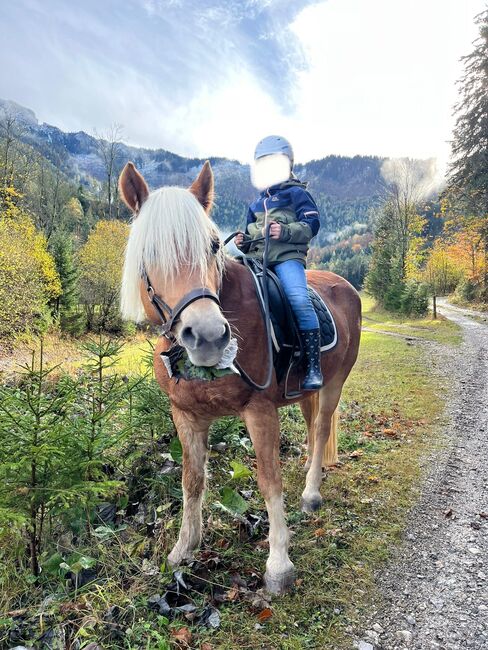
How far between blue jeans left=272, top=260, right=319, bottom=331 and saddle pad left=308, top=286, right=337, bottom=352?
14.6 inches

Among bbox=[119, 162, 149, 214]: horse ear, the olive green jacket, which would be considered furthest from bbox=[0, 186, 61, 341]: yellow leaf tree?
bbox=[119, 162, 149, 214]: horse ear

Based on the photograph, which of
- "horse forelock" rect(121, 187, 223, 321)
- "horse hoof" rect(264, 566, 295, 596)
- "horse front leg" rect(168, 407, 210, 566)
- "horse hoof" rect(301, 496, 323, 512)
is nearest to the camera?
"horse forelock" rect(121, 187, 223, 321)

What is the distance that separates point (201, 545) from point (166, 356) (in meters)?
1.77

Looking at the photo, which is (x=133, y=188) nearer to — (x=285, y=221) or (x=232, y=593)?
(x=285, y=221)

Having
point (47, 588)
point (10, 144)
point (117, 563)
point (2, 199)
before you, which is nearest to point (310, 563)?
point (117, 563)

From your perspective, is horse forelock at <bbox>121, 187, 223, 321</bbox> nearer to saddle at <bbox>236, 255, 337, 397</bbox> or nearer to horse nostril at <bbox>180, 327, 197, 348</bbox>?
horse nostril at <bbox>180, 327, 197, 348</bbox>

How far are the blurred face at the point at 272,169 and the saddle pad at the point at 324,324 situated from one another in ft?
3.47

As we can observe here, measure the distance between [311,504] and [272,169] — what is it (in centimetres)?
329

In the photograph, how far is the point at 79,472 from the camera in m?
2.85

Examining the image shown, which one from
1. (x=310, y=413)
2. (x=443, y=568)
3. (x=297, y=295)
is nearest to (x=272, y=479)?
(x=297, y=295)

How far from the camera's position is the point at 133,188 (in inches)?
99.2

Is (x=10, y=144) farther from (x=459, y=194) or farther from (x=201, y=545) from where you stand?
(x=201, y=545)

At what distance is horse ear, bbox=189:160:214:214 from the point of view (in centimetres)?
266

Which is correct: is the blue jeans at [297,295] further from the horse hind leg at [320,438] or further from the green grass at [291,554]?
the green grass at [291,554]
